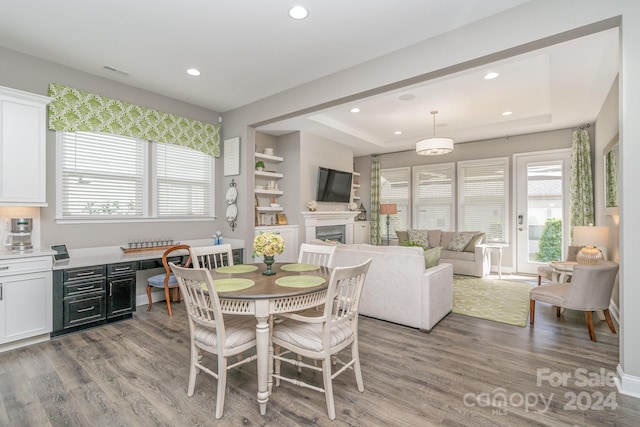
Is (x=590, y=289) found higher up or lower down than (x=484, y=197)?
lower down

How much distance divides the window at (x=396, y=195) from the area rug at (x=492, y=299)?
2.49m

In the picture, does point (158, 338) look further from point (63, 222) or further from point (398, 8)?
point (398, 8)

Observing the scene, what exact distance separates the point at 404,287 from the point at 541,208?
4.56 metres

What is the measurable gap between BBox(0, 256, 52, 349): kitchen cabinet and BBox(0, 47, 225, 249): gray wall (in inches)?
25.8

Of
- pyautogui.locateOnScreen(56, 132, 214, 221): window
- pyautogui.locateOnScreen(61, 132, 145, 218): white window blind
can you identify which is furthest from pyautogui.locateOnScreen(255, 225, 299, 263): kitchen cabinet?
pyautogui.locateOnScreen(61, 132, 145, 218): white window blind

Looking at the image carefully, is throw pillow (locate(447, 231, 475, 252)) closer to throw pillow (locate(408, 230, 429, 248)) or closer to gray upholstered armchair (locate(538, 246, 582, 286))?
throw pillow (locate(408, 230, 429, 248))

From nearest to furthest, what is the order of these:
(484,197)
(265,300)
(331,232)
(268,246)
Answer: (265,300), (268,246), (331,232), (484,197)

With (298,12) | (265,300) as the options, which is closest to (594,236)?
(265,300)

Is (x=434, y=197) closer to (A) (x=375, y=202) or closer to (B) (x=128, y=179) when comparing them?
(A) (x=375, y=202)

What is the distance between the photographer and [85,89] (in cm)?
392

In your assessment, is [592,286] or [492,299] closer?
[592,286]

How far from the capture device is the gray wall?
3.45m

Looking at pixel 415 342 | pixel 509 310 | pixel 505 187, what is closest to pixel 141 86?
pixel 415 342

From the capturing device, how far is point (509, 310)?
407 centimetres
